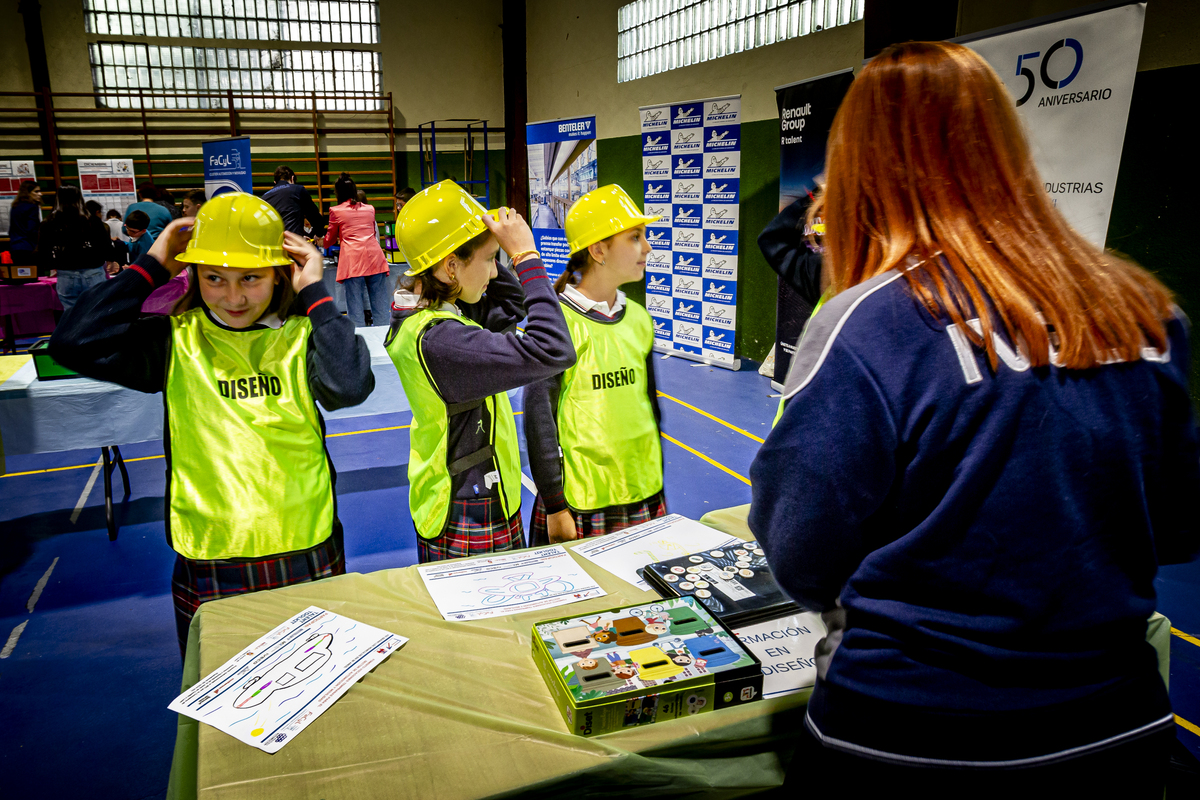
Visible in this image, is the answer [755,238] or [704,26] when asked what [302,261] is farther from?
[704,26]

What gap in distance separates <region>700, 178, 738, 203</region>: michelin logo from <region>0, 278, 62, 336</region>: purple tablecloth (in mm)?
7293

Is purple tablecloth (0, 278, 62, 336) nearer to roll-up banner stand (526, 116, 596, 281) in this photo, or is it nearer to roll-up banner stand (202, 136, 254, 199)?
roll-up banner stand (202, 136, 254, 199)

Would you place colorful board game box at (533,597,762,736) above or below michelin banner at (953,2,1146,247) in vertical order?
below

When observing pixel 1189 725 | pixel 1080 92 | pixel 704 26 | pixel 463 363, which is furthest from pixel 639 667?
pixel 704 26

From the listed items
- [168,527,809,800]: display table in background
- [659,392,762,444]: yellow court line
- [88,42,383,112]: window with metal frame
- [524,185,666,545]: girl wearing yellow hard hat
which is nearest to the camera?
[168,527,809,800]: display table in background

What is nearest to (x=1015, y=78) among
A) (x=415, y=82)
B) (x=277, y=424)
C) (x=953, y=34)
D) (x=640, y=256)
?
(x=953, y=34)

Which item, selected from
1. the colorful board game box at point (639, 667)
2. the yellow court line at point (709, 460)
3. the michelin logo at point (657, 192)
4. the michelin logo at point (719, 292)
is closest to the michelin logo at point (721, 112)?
the michelin logo at point (657, 192)

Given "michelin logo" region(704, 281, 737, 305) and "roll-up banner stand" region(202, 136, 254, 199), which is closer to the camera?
"roll-up banner stand" region(202, 136, 254, 199)

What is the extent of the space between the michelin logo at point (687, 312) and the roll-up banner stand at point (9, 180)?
36.4ft

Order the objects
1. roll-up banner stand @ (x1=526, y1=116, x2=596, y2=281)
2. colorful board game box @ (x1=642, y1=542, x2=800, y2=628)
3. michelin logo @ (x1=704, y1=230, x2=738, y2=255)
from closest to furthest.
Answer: colorful board game box @ (x1=642, y1=542, x2=800, y2=628)
michelin logo @ (x1=704, y1=230, x2=738, y2=255)
roll-up banner stand @ (x1=526, y1=116, x2=596, y2=281)

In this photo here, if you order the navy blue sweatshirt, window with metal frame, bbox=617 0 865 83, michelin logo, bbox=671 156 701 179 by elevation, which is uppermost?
window with metal frame, bbox=617 0 865 83

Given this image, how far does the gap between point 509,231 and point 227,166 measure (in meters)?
6.59

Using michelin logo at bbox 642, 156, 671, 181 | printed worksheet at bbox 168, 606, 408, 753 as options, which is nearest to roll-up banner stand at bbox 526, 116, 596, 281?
michelin logo at bbox 642, 156, 671, 181

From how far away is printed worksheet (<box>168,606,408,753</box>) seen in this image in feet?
3.78
